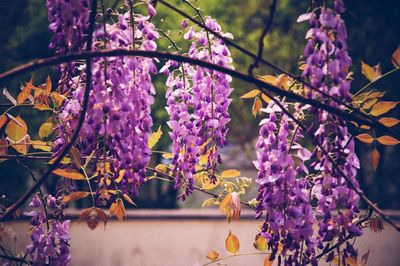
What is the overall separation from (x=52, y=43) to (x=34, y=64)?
2.19 feet

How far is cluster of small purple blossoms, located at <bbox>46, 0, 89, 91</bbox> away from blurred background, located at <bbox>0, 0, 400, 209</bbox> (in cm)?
786

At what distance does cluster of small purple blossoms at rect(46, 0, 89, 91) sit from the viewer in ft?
5.86

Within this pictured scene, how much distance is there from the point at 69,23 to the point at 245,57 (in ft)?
35.7

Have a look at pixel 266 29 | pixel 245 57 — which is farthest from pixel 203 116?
pixel 245 57

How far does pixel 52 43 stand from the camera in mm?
1992

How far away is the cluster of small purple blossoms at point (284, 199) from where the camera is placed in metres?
2.02

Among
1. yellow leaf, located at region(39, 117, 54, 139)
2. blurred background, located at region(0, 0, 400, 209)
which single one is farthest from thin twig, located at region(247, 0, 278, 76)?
blurred background, located at region(0, 0, 400, 209)

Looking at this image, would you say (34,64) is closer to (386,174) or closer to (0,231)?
(0,231)

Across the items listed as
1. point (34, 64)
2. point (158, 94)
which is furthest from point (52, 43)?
point (158, 94)

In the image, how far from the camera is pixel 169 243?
6262 mm

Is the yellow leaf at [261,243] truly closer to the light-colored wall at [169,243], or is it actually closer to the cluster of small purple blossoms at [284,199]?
the cluster of small purple blossoms at [284,199]

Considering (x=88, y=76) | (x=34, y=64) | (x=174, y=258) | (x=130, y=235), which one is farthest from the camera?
(x=130, y=235)

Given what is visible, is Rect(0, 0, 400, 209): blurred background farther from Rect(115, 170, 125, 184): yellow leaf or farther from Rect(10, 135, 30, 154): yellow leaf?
Rect(115, 170, 125, 184): yellow leaf

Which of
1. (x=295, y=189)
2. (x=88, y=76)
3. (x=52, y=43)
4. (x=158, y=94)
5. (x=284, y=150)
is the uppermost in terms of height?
(x=158, y=94)
